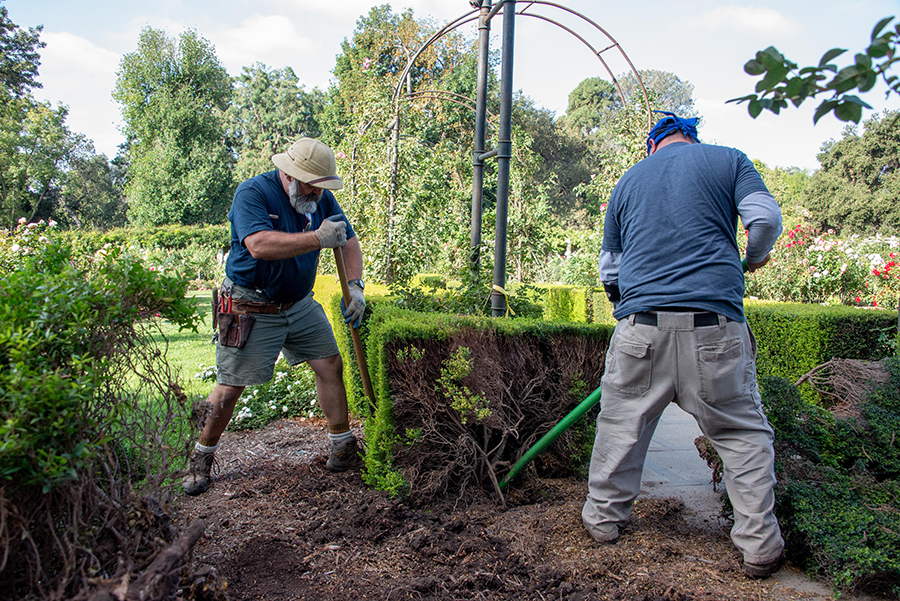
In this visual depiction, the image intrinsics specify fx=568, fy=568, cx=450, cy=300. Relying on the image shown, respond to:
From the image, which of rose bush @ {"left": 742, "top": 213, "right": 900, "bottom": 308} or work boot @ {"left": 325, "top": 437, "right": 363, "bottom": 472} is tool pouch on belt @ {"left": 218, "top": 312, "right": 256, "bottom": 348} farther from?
rose bush @ {"left": 742, "top": 213, "right": 900, "bottom": 308}

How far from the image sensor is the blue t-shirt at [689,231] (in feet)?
7.73

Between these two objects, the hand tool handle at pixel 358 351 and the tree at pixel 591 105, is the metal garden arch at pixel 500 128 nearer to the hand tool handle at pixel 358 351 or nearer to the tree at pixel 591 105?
the hand tool handle at pixel 358 351

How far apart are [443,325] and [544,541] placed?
1.14 m

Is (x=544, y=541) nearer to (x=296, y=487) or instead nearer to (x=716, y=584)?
(x=716, y=584)

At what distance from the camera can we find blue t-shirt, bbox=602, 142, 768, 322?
2.36 meters

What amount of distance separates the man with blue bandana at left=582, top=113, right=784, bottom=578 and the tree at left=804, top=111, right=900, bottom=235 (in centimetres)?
3511

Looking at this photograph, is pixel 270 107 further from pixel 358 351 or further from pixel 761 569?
pixel 761 569

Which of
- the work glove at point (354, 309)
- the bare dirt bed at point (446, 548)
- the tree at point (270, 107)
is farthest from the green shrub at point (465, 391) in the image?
the tree at point (270, 107)

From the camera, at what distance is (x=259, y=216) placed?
3.13 meters

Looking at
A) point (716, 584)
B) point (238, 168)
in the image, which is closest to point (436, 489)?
point (716, 584)

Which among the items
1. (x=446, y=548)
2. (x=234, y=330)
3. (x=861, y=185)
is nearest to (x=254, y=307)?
(x=234, y=330)

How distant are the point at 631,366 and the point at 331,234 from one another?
1.74m

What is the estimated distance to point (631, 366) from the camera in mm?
2469

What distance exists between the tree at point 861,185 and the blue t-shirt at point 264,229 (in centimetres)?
3575
